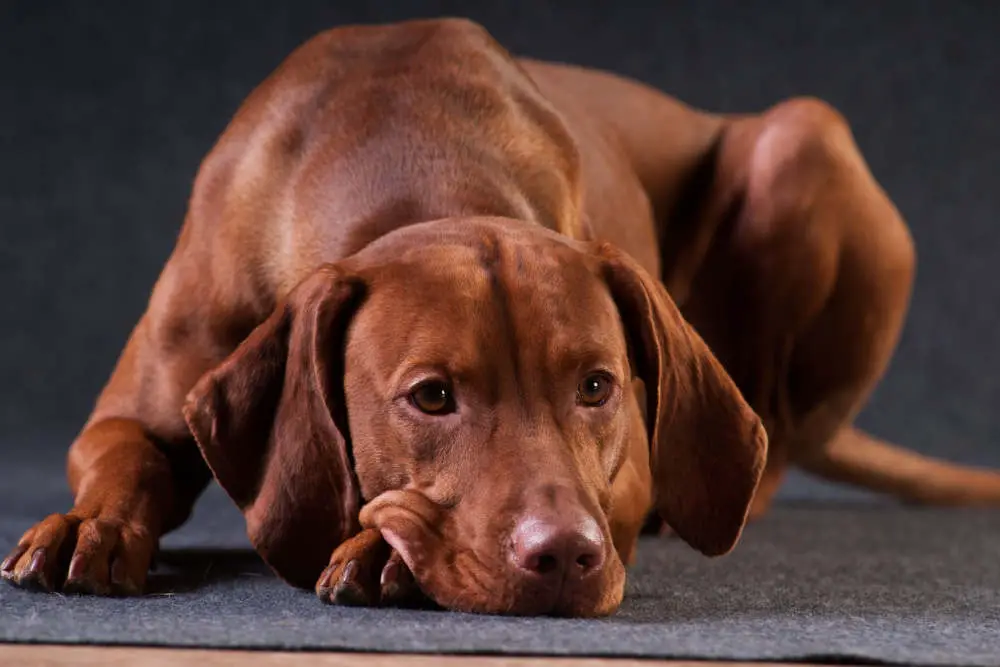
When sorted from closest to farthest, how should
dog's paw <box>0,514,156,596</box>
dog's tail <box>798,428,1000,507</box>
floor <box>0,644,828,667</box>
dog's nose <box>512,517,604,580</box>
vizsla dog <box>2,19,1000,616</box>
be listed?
1. floor <box>0,644,828,667</box>
2. dog's nose <box>512,517,604,580</box>
3. vizsla dog <box>2,19,1000,616</box>
4. dog's paw <box>0,514,156,596</box>
5. dog's tail <box>798,428,1000,507</box>

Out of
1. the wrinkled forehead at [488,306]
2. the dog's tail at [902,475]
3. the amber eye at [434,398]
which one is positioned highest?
the wrinkled forehead at [488,306]

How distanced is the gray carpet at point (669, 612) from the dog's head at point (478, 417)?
0.09 meters

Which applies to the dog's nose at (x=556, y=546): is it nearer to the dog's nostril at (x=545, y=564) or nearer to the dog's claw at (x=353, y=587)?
the dog's nostril at (x=545, y=564)

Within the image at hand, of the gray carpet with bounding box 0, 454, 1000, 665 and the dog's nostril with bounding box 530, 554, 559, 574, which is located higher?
the dog's nostril with bounding box 530, 554, 559, 574

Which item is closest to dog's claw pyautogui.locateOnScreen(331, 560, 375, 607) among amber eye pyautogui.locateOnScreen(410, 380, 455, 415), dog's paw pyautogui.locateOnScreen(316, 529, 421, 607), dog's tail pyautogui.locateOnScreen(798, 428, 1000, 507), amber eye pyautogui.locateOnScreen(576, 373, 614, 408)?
dog's paw pyautogui.locateOnScreen(316, 529, 421, 607)

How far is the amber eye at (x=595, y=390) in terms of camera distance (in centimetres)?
255

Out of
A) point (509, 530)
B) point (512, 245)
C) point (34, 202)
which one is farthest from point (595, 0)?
point (509, 530)

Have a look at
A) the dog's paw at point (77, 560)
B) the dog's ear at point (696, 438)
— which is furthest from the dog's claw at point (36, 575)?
the dog's ear at point (696, 438)

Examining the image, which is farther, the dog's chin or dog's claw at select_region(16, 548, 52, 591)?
dog's claw at select_region(16, 548, 52, 591)

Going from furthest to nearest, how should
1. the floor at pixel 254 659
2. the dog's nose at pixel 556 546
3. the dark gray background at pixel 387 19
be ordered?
the dark gray background at pixel 387 19 < the dog's nose at pixel 556 546 < the floor at pixel 254 659

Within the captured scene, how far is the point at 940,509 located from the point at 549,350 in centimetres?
249

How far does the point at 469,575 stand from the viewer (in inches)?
94.2

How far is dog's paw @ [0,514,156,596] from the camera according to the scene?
256 centimetres

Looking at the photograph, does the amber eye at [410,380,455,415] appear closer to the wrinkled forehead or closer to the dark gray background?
the wrinkled forehead
